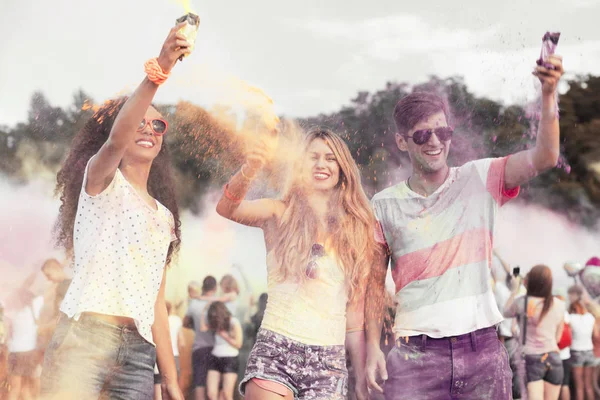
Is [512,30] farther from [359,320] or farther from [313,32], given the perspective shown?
[359,320]

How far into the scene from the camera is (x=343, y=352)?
11.7 ft

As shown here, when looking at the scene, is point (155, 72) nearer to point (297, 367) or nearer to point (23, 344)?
point (297, 367)

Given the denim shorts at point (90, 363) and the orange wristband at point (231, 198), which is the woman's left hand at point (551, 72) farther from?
the denim shorts at point (90, 363)

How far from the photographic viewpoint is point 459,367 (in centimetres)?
345

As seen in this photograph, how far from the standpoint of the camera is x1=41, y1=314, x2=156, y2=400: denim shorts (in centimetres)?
324

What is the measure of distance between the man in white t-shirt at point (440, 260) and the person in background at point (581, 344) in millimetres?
2591

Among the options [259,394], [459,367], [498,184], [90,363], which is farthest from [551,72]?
[90,363]

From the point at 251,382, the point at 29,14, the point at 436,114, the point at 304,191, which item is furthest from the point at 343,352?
the point at 29,14

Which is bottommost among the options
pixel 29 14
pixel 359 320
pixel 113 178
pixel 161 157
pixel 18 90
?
pixel 359 320

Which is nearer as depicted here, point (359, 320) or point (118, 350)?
point (118, 350)

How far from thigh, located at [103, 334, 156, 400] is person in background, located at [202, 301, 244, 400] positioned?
0.61 metres

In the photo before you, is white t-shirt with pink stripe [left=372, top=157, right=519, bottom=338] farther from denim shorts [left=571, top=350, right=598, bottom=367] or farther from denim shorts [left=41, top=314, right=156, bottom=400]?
denim shorts [left=571, top=350, right=598, bottom=367]

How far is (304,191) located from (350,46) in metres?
0.70

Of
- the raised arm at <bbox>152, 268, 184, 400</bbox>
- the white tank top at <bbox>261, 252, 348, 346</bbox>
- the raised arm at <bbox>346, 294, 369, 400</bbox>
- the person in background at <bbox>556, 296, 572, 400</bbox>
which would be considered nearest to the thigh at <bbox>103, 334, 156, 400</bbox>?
the raised arm at <bbox>152, 268, 184, 400</bbox>
